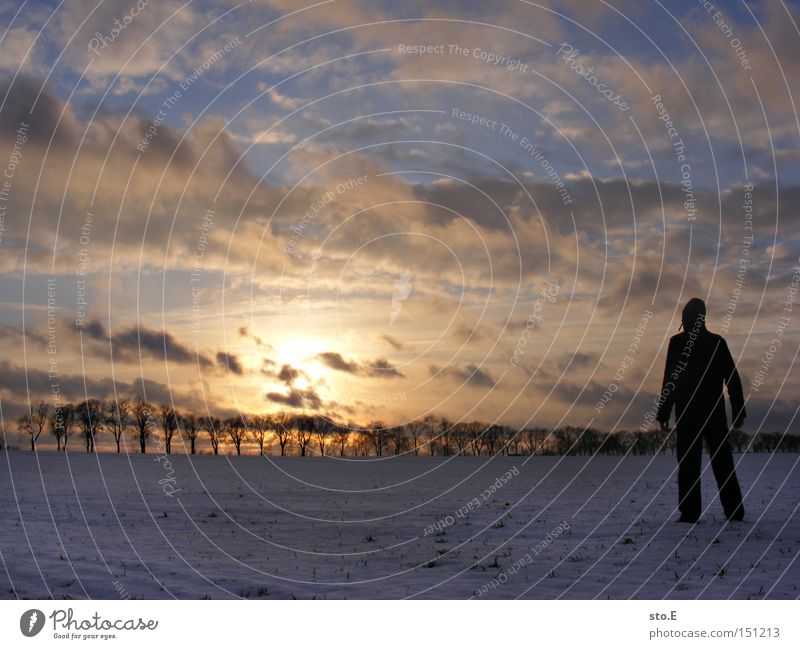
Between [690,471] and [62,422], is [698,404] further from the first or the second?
[62,422]

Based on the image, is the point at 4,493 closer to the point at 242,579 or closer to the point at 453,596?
the point at 242,579

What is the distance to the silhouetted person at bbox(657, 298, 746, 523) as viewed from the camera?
16.6m

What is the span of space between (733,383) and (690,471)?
7.19ft

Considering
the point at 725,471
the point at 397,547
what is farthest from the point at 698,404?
the point at 397,547

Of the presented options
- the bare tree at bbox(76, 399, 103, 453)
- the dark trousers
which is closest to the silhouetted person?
the dark trousers

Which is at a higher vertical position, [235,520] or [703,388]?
[703,388]

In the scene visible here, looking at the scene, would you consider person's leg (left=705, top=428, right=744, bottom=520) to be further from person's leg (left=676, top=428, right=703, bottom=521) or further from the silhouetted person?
person's leg (left=676, top=428, right=703, bottom=521)

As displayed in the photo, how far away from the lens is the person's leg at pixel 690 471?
16625 millimetres

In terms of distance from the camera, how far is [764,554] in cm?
1353

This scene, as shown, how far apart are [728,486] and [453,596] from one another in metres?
7.82

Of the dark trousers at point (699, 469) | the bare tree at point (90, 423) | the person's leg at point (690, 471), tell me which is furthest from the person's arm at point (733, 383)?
the bare tree at point (90, 423)

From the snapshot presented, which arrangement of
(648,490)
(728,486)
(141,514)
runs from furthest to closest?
(648,490) < (141,514) < (728,486)
